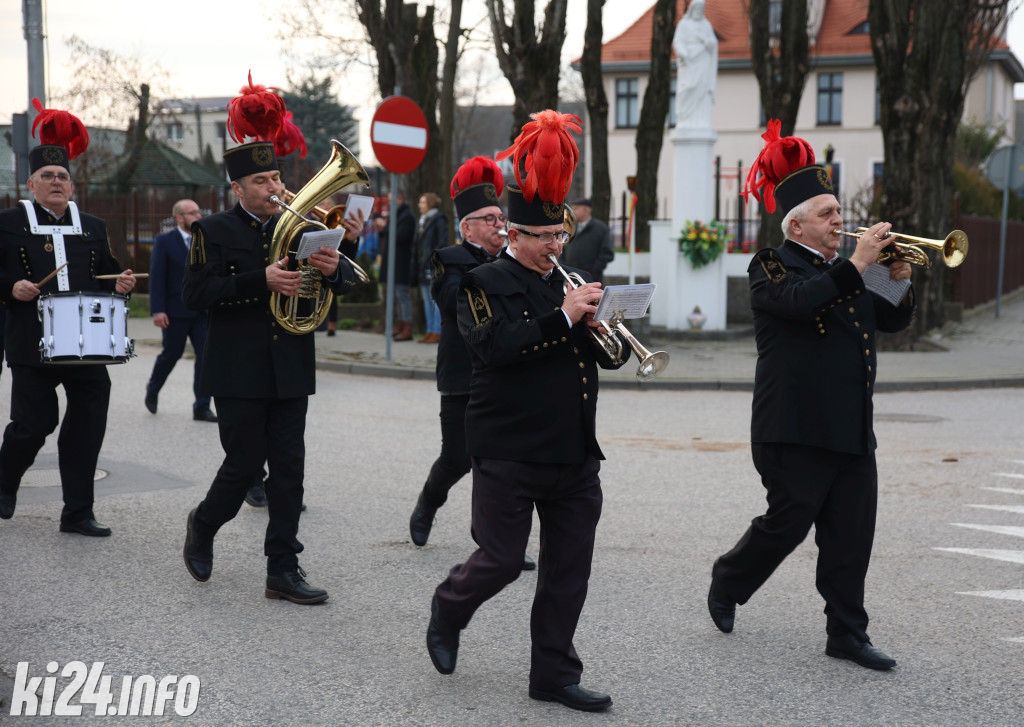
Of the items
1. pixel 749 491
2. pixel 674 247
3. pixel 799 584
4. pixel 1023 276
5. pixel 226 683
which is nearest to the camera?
pixel 226 683

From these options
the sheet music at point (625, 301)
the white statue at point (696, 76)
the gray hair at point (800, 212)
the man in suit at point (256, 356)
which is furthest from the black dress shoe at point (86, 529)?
the white statue at point (696, 76)

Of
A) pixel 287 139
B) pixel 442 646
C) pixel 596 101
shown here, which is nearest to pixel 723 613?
pixel 442 646

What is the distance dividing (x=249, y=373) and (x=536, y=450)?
174 cm

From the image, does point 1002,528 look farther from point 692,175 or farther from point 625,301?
point 692,175

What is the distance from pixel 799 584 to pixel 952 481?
9.44 feet

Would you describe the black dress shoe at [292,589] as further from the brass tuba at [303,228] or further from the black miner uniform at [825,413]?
the black miner uniform at [825,413]

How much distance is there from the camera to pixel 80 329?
6352mm

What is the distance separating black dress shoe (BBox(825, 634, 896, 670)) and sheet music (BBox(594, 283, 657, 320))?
1.61m

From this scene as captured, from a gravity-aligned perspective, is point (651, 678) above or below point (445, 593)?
below

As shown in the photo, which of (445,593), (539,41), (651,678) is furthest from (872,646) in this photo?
(539,41)

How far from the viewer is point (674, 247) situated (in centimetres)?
1781

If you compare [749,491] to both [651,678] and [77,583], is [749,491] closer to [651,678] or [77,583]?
[651,678]

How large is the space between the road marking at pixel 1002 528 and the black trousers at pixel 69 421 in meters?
4.90

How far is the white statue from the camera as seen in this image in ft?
58.9
